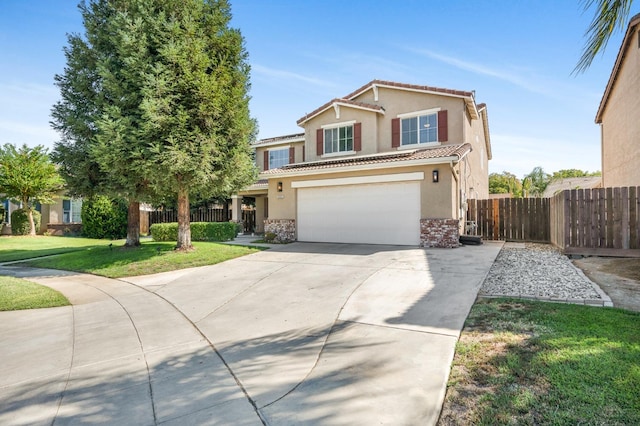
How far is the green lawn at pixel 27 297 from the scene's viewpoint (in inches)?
270

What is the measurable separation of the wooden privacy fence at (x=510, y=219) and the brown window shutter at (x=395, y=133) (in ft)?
14.9

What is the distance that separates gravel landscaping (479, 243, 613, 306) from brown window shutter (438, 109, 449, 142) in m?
6.78

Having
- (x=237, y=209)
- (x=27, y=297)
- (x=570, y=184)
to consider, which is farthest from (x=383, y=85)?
(x=570, y=184)

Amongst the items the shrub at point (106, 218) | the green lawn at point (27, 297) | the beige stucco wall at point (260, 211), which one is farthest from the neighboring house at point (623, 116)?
the shrub at point (106, 218)

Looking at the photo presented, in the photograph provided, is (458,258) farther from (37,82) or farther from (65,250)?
(65,250)

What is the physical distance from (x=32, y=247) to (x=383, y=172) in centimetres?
1881

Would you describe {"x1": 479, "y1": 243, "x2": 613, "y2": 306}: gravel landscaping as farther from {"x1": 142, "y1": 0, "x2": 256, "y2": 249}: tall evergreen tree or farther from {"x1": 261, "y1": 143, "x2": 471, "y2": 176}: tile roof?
{"x1": 142, "y1": 0, "x2": 256, "y2": 249}: tall evergreen tree

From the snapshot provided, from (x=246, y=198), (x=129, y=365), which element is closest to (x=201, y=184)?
(x=129, y=365)

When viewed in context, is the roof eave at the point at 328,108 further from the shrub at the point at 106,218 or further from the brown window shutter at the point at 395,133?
the shrub at the point at 106,218

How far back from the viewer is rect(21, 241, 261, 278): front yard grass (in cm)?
1012

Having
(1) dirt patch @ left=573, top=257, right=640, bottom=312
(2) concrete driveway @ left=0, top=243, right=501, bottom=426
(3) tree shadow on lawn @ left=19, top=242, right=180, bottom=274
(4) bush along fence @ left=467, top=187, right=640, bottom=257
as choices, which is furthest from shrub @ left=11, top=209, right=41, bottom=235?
(4) bush along fence @ left=467, top=187, right=640, bottom=257

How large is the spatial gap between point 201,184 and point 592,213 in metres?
12.5

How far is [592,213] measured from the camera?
9.90 metres

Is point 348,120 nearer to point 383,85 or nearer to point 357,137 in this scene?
point 357,137
